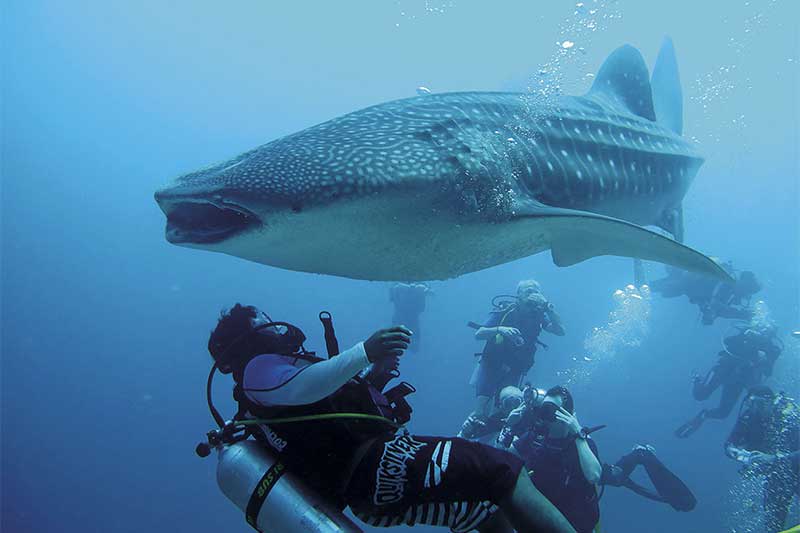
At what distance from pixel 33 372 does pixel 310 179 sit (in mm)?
47611

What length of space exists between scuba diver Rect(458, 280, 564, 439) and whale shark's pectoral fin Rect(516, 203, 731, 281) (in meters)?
4.68

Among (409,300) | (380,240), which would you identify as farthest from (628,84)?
(409,300)

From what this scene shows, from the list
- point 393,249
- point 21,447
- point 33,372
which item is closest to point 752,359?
point 393,249

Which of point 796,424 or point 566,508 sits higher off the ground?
point 796,424

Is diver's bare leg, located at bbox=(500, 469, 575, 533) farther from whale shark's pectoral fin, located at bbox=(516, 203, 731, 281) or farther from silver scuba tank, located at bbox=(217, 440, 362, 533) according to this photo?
whale shark's pectoral fin, located at bbox=(516, 203, 731, 281)

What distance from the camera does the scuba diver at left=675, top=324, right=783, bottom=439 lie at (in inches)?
465

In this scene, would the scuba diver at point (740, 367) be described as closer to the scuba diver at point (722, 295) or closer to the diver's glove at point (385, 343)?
the scuba diver at point (722, 295)

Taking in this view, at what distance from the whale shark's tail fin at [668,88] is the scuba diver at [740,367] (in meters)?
8.67

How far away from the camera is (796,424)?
733cm

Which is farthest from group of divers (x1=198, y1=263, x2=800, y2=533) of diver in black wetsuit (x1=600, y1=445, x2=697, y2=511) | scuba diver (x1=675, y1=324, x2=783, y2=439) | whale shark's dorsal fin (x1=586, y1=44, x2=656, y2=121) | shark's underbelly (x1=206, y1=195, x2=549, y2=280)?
scuba diver (x1=675, y1=324, x2=783, y2=439)

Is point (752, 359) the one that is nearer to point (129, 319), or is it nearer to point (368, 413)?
point (368, 413)

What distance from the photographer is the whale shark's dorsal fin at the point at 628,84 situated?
4.89m

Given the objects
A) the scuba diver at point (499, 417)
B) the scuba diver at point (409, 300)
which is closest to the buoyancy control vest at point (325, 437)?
the scuba diver at point (499, 417)

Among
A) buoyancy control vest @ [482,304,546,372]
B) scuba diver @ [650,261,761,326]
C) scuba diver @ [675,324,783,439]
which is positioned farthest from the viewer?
scuba diver @ [650,261,761,326]
